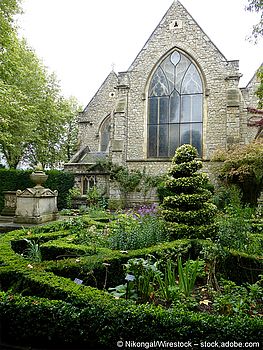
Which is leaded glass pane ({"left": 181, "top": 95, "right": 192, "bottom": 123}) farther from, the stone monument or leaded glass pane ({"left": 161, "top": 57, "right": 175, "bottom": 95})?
the stone monument

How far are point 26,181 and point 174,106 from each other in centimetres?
911

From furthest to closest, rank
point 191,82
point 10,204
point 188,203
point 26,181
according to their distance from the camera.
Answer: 1. point 191,82
2. point 26,181
3. point 10,204
4. point 188,203

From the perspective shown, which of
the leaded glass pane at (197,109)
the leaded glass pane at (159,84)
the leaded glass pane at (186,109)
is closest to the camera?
the leaded glass pane at (197,109)

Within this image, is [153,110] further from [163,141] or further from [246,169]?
[246,169]

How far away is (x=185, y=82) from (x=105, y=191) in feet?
25.1

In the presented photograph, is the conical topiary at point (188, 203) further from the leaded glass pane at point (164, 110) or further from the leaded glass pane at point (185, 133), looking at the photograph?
the leaded glass pane at point (164, 110)

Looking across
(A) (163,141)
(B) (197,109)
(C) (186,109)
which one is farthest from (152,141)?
(B) (197,109)

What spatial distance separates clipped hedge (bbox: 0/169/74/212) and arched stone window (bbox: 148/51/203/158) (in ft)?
16.8

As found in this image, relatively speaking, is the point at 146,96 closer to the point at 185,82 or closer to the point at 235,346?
the point at 185,82

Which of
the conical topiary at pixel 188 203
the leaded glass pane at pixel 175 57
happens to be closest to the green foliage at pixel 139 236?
the conical topiary at pixel 188 203

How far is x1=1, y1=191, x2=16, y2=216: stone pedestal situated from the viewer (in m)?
12.6

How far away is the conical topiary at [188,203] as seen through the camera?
244 inches

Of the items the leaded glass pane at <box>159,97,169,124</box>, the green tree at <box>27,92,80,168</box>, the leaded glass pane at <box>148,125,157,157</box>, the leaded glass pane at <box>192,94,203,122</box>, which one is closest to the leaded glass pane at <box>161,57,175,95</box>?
the leaded glass pane at <box>159,97,169,124</box>

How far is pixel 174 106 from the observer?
1752 centimetres
